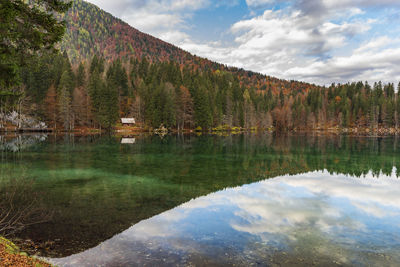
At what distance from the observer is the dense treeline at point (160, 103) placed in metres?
89.9

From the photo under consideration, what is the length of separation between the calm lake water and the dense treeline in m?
51.5

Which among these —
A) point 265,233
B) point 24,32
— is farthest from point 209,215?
point 24,32

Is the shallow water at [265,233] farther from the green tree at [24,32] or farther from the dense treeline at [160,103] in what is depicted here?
the dense treeline at [160,103]

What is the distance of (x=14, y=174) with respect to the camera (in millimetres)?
20922

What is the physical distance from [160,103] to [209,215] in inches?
3317

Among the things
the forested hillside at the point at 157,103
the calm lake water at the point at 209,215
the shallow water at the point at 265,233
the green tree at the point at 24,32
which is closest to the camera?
the shallow water at the point at 265,233

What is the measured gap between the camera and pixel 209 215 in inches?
504

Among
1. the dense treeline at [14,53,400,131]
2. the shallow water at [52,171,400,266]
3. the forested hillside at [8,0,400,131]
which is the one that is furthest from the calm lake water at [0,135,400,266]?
the forested hillside at [8,0,400,131]

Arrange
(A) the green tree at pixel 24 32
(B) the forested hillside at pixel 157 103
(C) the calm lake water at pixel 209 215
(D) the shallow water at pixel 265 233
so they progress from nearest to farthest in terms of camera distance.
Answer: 1. (D) the shallow water at pixel 265 233
2. (C) the calm lake water at pixel 209 215
3. (A) the green tree at pixel 24 32
4. (B) the forested hillside at pixel 157 103

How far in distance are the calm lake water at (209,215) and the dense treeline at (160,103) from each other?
51.5m

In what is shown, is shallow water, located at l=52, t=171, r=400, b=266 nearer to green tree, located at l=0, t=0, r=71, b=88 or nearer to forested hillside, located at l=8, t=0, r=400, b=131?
green tree, located at l=0, t=0, r=71, b=88

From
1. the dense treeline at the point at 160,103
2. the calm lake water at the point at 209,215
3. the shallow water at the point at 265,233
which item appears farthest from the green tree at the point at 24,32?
the dense treeline at the point at 160,103

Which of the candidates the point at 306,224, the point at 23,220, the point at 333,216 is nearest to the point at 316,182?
the point at 333,216

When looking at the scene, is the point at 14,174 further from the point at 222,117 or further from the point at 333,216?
the point at 222,117
